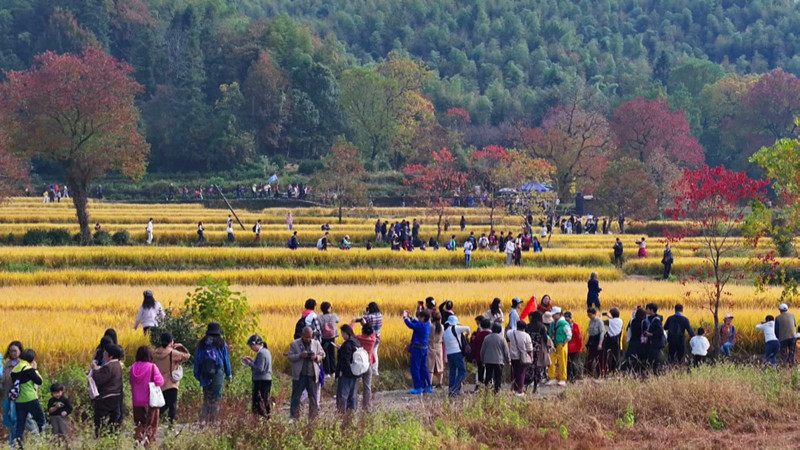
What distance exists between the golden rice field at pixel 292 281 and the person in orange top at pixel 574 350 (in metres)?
2.95

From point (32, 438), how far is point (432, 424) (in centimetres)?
511

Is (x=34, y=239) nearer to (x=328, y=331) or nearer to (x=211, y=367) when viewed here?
(x=328, y=331)

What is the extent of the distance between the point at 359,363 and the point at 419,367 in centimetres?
265

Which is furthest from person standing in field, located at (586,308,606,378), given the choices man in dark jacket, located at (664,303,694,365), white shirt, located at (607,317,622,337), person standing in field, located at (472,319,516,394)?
person standing in field, located at (472,319,516,394)

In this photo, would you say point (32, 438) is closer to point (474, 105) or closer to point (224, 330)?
point (224, 330)

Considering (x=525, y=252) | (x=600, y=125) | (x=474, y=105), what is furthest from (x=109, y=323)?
(x=474, y=105)

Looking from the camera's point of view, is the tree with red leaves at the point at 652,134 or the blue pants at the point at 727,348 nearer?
the blue pants at the point at 727,348

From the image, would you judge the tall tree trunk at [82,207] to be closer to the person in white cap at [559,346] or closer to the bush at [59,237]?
the bush at [59,237]

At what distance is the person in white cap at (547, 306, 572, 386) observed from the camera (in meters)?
17.4

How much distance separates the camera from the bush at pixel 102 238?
3894cm

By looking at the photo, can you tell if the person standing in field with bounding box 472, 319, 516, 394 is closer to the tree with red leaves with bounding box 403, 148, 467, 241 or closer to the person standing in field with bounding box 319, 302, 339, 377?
the person standing in field with bounding box 319, 302, 339, 377

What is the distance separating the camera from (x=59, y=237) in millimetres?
39844

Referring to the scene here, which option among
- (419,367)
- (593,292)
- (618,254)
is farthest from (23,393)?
(618,254)

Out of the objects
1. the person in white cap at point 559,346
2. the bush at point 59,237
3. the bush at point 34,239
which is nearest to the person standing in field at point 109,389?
the person in white cap at point 559,346
